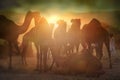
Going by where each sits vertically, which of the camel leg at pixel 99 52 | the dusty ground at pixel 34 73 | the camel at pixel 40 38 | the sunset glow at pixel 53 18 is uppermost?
the sunset glow at pixel 53 18

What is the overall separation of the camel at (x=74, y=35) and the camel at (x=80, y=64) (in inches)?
2.9

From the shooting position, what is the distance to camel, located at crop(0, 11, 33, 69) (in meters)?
3.14

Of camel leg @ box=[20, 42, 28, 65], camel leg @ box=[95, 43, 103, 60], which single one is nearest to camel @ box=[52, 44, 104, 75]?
camel leg @ box=[95, 43, 103, 60]

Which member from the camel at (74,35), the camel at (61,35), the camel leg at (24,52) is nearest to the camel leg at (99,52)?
the camel at (74,35)

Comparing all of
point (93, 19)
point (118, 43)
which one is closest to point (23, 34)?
point (93, 19)

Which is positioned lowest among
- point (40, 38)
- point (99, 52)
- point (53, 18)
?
point (99, 52)

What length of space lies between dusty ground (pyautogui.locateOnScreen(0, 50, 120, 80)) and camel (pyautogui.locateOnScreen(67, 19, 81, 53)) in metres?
0.26

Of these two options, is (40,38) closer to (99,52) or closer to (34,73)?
(34,73)

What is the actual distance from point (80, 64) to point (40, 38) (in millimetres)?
434

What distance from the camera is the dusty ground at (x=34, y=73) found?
2977 millimetres

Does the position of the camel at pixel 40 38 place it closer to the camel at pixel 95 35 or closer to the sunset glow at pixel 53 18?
the sunset glow at pixel 53 18

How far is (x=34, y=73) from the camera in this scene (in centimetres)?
308

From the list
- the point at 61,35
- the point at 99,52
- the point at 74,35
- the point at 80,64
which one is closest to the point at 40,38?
the point at 61,35

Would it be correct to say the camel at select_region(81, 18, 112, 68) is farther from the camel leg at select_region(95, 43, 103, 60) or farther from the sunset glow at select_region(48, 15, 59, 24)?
the sunset glow at select_region(48, 15, 59, 24)
